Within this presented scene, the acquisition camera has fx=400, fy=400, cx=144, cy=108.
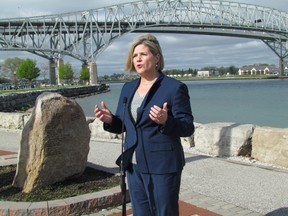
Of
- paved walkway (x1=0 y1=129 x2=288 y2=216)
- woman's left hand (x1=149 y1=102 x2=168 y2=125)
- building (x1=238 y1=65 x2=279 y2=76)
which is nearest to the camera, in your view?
woman's left hand (x1=149 y1=102 x2=168 y2=125)

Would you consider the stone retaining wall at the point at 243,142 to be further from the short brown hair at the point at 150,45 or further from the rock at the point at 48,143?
the short brown hair at the point at 150,45

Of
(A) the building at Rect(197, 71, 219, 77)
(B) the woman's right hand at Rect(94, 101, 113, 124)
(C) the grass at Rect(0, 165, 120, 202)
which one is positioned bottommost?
(A) the building at Rect(197, 71, 219, 77)

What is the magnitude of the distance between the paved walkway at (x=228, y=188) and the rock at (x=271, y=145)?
1.54ft

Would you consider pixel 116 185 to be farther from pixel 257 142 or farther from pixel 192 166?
pixel 257 142

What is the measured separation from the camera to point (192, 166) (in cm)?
715

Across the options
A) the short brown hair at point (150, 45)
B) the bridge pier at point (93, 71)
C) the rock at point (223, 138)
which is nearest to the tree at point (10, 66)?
the bridge pier at point (93, 71)

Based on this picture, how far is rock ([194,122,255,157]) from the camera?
26.2 ft

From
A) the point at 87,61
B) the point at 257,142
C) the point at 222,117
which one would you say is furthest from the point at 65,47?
the point at 257,142

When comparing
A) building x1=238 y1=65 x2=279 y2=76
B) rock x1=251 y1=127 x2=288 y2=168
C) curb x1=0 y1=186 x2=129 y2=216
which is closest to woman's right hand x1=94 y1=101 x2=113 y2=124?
curb x1=0 y1=186 x2=129 y2=216

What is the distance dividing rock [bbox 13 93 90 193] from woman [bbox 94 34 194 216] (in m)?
2.36

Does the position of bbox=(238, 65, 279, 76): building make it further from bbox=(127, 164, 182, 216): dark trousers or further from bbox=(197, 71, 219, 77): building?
bbox=(127, 164, 182, 216): dark trousers

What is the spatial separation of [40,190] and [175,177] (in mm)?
2938

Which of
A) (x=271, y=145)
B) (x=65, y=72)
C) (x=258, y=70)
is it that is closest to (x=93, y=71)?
(x=65, y=72)

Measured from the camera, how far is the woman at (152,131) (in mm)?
2832
